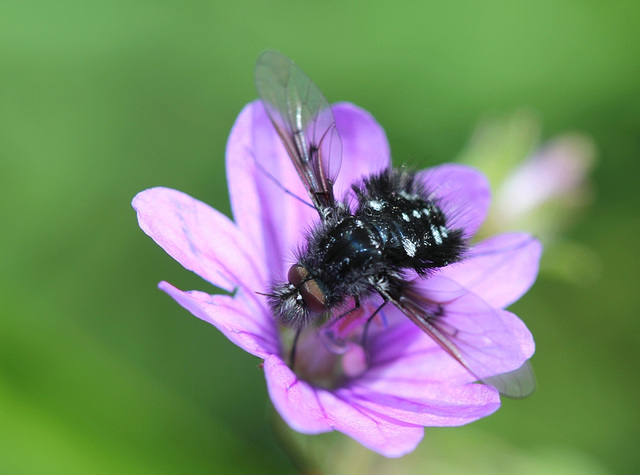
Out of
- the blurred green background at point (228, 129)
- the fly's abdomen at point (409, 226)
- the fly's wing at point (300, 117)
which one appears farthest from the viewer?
the blurred green background at point (228, 129)

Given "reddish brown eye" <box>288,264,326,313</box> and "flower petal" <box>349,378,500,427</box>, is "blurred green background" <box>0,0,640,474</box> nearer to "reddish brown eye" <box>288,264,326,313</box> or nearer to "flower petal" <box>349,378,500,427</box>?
"flower petal" <box>349,378,500,427</box>

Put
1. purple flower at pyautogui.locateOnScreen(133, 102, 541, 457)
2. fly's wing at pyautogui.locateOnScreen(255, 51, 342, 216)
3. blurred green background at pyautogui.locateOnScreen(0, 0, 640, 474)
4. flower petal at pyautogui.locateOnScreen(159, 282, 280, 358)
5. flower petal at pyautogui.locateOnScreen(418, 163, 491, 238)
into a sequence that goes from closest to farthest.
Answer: flower petal at pyautogui.locateOnScreen(159, 282, 280, 358), purple flower at pyautogui.locateOnScreen(133, 102, 541, 457), fly's wing at pyautogui.locateOnScreen(255, 51, 342, 216), flower petal at pyautogui.locateOnScreen(418, 163, 491, 238), blurred green background at pyautogui.locateOnScreen(0, 0, 640, 474)

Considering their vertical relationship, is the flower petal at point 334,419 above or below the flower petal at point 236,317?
below

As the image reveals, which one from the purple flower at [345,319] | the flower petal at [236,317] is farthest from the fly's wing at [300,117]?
the flower petal at [236,317]

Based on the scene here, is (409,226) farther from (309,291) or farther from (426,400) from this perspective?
(426,400)

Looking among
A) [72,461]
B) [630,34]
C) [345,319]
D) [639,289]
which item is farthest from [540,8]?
[72,461]

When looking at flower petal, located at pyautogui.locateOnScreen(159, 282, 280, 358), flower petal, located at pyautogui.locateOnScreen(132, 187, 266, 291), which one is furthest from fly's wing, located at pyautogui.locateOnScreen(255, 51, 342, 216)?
flower petal, located at pyautogui.locateOnScreen(159, 282, 280, 358)

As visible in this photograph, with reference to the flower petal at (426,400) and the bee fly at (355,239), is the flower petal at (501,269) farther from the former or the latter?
the flower petal at (426,400)

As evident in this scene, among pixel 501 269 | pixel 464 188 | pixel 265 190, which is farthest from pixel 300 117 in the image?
pixel 501 269
